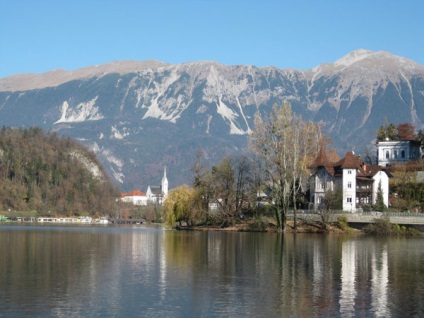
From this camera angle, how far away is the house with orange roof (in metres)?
109

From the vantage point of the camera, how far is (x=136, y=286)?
121 ft

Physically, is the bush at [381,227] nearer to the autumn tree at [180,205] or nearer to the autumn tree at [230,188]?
the autumn tree at [230,188]

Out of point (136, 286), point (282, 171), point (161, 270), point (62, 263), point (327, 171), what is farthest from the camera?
point (327, 171)

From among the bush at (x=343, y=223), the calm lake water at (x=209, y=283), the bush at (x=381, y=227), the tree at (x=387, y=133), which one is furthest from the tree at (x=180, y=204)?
the tree at (x=387, y=133)

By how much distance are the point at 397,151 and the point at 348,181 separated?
1260 inches

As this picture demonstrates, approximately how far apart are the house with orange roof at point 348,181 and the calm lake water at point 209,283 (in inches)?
1910

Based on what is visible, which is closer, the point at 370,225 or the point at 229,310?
the point at 229,310

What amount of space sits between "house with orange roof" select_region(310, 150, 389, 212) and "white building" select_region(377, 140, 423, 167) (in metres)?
25.2

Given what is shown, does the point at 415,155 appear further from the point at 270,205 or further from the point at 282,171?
the point at 282,171

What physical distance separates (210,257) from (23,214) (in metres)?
143

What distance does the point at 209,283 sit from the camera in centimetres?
3831

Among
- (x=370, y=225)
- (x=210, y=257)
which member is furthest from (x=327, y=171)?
(x=210, y=257)

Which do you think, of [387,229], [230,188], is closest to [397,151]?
[230,188]

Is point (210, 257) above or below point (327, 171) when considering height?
below
